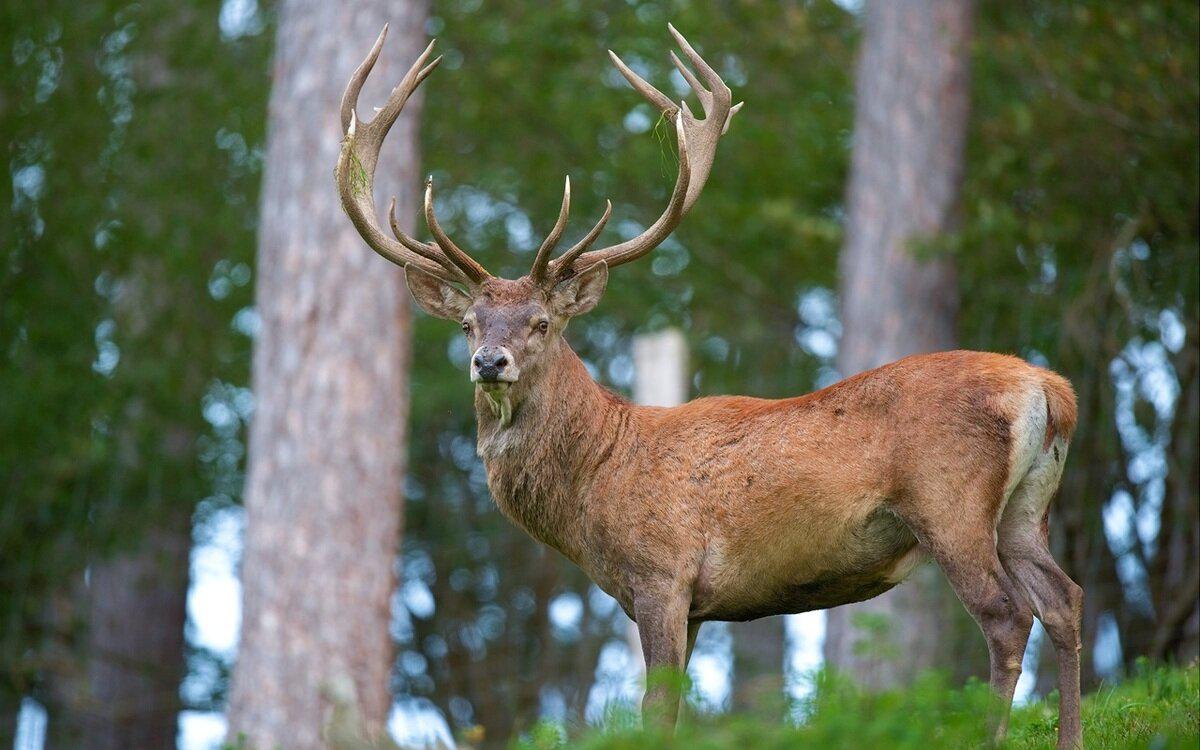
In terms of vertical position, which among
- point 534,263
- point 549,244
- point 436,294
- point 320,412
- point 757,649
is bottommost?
point 757,649

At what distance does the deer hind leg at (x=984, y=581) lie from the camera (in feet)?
17.9

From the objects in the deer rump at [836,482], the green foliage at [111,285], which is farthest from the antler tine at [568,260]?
the green foliage at [111,285]

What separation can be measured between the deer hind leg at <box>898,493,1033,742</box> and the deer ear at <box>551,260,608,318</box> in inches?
75.2

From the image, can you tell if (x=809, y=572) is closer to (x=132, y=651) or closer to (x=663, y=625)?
(x=663, y=625)

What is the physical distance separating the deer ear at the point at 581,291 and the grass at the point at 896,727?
200 cm

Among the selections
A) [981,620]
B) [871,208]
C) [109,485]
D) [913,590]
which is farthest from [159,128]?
[981,620]

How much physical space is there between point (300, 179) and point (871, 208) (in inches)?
173

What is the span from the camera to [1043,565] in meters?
5.72

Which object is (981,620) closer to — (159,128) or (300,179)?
(300,179)

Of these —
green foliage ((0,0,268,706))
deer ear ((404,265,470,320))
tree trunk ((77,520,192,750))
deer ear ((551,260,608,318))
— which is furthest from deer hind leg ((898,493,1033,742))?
tree trunk ((77,520,192,750))

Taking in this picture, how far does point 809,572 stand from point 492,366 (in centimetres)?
151

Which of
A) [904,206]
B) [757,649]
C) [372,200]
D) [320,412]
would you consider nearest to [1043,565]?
[372,200]

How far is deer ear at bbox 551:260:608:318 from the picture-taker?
6578 millimetres

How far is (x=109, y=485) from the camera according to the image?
47.1 ft
